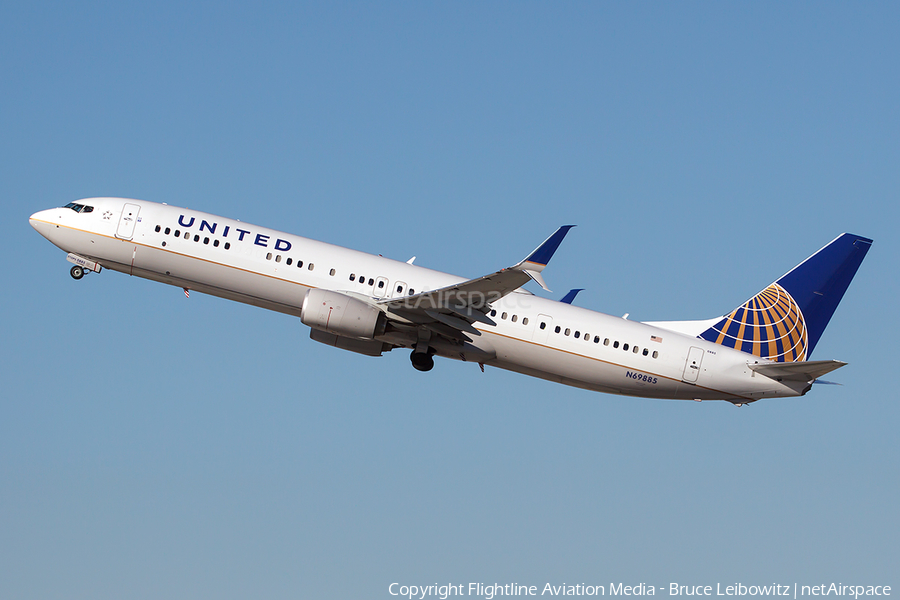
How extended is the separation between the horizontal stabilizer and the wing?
11.4 meters

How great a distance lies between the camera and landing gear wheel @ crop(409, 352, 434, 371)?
129ft

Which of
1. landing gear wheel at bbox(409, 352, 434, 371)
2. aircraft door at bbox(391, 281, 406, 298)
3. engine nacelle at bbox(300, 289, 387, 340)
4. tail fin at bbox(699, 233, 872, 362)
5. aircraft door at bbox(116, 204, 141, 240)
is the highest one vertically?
tail fin at bbox(699, 233, 872, 362)

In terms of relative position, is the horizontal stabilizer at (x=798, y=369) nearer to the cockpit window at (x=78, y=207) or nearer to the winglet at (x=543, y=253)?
the winglet at (x=543, y=253)

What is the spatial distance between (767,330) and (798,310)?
1847mm

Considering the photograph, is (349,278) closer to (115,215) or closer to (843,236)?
(115,215)

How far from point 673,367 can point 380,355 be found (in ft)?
40.6

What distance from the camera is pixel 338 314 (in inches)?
1417

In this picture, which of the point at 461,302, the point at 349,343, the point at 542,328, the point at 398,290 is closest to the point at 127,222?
the point at 349,343

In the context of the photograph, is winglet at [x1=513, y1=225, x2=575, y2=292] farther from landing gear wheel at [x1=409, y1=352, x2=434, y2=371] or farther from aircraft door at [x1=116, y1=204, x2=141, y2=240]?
aircraft door at [x1=116, y1=204, x2=141, y2=240]

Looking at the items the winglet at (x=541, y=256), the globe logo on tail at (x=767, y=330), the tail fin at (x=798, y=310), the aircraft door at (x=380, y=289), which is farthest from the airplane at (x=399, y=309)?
the winglet at (x=541, y=256)

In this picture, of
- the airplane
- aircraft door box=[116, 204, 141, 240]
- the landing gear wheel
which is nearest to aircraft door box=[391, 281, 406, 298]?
the airplane

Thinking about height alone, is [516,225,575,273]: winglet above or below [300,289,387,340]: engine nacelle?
above

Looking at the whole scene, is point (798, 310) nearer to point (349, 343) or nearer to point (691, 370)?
point (691, 370)

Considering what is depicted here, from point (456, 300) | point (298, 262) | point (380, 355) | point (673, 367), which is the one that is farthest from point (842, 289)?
point (298, 262)
